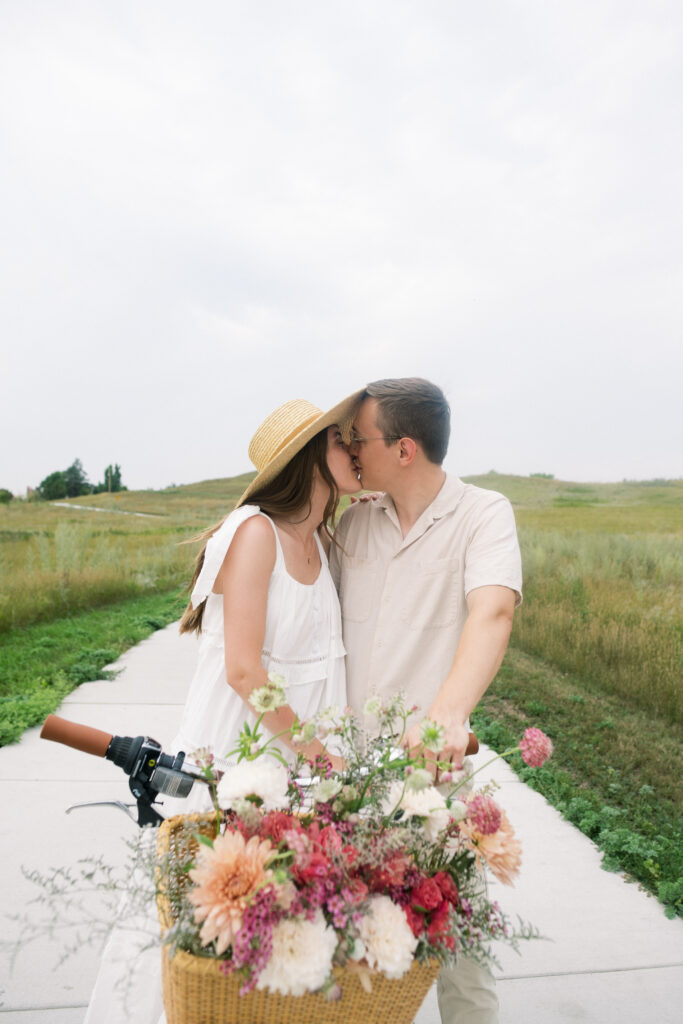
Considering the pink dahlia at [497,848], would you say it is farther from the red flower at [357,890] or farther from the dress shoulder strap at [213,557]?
the dress shoulder strap at [213,557]

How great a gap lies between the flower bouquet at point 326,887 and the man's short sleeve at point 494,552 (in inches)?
38.9

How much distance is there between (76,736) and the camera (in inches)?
52.2

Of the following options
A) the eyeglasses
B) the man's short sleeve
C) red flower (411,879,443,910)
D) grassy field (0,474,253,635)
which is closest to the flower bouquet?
red flower (411,879,443,910)

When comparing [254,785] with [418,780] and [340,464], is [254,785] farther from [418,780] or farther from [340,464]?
[340,464]

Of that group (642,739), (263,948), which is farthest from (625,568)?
(263,948)

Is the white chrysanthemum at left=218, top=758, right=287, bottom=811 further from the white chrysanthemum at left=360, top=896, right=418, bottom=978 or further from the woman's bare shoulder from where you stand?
the woman's bare shoulder

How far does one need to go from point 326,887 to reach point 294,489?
1.45 metres

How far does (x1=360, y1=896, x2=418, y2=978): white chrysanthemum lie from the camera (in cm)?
94

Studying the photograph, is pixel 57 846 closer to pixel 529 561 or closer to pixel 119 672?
pixel 119 672

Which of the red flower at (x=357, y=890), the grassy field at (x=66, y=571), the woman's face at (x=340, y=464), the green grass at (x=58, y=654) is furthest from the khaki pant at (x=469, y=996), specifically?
the grassy field at (x=66, y=571)

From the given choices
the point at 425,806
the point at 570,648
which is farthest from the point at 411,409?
the point at 570,648

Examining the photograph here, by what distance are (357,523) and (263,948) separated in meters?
1.81

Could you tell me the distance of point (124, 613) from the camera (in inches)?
440

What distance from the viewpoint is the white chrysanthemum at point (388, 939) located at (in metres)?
0.94
